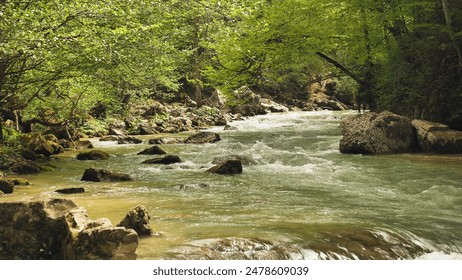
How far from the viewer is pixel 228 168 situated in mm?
12312

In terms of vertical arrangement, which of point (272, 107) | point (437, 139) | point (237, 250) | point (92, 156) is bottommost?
point (92, 156)

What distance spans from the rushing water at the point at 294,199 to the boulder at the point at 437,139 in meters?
0.60

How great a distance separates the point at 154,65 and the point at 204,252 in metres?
8.63

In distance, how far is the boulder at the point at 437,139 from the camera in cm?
1455

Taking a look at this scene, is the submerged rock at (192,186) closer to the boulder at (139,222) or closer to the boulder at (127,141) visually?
the boulder at (139,222)

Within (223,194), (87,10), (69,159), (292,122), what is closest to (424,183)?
(223,194)

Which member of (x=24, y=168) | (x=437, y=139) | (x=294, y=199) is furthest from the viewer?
(x=437, y=139)

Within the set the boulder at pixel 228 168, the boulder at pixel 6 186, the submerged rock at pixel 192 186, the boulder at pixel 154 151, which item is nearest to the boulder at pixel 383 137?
the boulder at pixel 228 168

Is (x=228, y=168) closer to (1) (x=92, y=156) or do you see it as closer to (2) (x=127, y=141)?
(1) (x=92, y=156)

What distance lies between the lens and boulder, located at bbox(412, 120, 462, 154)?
1455cm

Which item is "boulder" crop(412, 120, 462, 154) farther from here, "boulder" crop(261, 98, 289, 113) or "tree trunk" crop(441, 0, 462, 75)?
"boulder" crop(261, 98, 289, 113)

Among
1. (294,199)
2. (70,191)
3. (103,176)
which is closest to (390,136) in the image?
(294,199)

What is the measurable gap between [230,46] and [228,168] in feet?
28.2

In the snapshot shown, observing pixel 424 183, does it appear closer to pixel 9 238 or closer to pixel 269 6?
pixel 9 238
